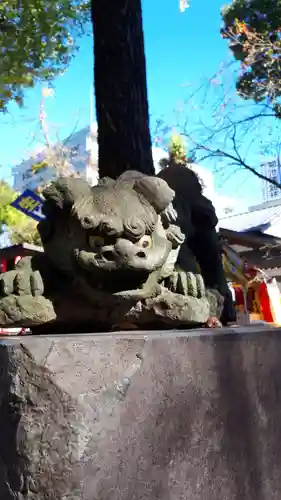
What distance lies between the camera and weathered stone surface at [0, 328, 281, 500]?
1181 millimetres

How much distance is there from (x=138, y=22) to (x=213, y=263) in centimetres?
179

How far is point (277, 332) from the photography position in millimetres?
1847

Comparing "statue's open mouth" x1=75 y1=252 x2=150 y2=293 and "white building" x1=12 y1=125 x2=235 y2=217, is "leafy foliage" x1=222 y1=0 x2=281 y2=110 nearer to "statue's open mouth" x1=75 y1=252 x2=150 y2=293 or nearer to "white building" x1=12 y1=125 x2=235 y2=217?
"white building" x1=12 y1=125 x2=235 y2=217

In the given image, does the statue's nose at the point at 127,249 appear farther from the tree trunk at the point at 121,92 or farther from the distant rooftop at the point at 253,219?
the distant rooftop at the point at 253,219

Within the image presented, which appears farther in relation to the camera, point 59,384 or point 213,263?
point 213,263

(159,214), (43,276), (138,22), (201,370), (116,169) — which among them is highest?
(138,22)

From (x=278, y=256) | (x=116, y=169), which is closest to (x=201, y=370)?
(x=116, y=169)

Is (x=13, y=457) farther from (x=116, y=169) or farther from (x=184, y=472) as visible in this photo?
(x=116, y=169)

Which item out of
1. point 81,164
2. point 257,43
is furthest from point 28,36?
point 81,164

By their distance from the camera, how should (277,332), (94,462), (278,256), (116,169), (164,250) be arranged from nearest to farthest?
1. (94,462)
2. (164,250)
3. (277,332)
4. (116,169)
5. (278,256)

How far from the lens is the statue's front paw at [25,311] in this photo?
5.16ft

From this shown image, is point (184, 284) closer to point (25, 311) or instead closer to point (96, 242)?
point (96, 242)

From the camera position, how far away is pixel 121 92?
3.08 meters

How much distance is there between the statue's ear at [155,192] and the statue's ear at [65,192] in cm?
17
